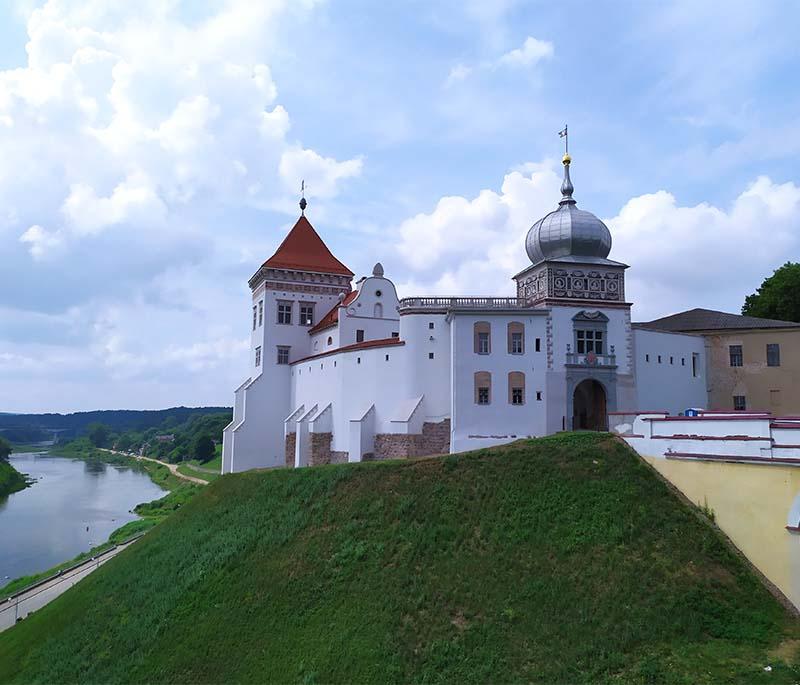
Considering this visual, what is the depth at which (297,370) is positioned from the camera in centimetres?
4578

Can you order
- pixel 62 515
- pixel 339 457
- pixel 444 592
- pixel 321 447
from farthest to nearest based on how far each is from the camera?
1. pixel 62 515
2. pixel 321 447
3. pixel 339 457
4. pixel 444 592

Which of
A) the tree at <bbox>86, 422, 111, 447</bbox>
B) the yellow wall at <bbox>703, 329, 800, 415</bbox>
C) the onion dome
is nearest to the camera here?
the onion dome

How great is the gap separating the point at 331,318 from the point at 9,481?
6084 cm

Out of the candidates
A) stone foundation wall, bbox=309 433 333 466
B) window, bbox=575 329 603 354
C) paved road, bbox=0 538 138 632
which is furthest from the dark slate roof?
paved road, bbox=0 538 138 632

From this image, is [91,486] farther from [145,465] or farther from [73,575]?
[73,575]

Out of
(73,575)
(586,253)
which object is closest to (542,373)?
(586,253)

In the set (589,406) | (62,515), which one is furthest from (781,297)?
(62,515)

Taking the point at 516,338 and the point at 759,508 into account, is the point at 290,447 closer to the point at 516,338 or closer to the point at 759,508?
the point at 516,338

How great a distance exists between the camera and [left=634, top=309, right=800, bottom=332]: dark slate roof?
3553 centimetres

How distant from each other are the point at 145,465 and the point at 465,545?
112m

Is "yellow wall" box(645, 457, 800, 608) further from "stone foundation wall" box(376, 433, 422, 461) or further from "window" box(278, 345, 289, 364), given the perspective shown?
"window" box(278, 345, 289, 364)

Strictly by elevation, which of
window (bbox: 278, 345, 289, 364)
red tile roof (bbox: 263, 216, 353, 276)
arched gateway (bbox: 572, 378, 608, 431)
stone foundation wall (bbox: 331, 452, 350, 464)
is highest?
red tile roof (bbox: 263, 216, 353, 276)

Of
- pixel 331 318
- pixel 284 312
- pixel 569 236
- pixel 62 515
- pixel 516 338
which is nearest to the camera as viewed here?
pixel 516 338

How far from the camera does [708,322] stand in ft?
121
